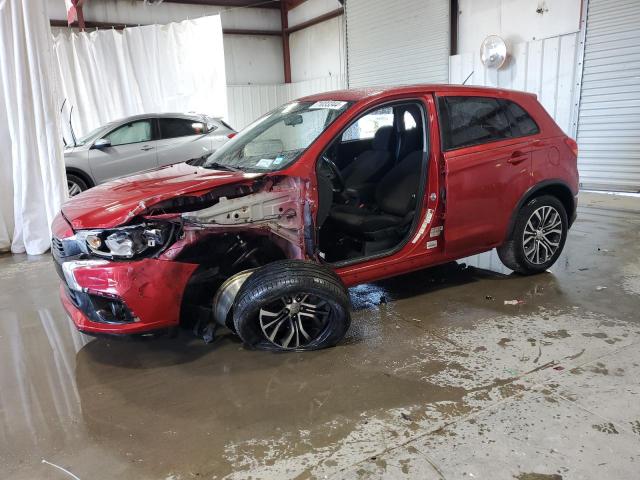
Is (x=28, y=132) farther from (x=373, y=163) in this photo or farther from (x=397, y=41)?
(x=397, y=41)

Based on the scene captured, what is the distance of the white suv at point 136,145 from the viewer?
24.7 ft

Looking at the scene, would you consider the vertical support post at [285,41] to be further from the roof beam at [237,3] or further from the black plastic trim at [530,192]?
the black plastic trim at [530,192]

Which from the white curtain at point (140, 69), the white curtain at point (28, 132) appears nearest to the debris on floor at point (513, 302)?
the white curtain at point (28, 132)

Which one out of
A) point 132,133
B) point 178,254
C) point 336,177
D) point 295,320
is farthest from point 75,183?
point 295,320

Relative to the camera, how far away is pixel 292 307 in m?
2.97

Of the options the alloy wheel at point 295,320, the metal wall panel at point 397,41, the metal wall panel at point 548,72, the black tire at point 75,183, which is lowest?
the alloy wheel at point 295,320

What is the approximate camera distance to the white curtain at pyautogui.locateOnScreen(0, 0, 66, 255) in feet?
18.1

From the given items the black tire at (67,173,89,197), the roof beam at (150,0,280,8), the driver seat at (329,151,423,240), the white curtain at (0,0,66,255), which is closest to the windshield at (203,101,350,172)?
the driver seat at (329,151,423,240)

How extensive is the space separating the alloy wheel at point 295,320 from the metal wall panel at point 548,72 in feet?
23.1

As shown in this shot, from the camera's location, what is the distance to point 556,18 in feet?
26.8

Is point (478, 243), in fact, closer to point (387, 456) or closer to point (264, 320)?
point (264, 320)

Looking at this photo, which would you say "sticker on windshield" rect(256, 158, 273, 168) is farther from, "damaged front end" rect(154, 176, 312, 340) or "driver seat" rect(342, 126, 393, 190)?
"driver seat" rect(342, 126, 393, 190)

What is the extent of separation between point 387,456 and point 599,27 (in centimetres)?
790

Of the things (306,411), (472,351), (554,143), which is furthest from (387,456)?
(554,143)
